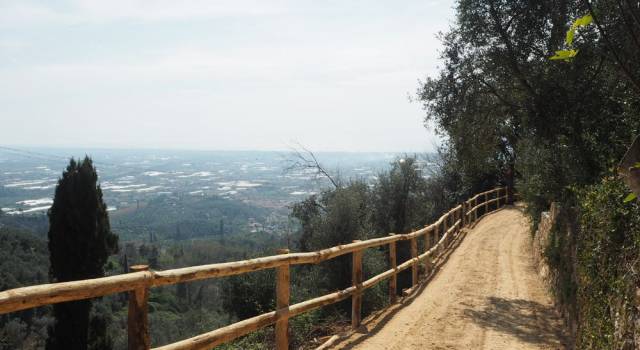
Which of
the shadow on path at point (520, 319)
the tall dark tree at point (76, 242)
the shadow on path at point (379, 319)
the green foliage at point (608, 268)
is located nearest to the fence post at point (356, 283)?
the shadow on path at point (379, 319)

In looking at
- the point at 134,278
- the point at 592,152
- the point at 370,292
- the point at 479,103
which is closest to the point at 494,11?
the point at 479,103

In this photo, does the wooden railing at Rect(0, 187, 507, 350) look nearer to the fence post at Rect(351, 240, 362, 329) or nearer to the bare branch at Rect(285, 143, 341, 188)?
the fence post at Rect(351, 240, 362, 329)

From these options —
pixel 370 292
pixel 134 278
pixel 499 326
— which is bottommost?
pixel 370 292

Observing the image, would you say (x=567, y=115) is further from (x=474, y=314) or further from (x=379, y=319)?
(x=379, y=319)

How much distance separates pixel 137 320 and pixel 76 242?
69.7 feet

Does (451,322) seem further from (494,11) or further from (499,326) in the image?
(494,11)

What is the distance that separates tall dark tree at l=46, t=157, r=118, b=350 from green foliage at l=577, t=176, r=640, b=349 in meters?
19.6

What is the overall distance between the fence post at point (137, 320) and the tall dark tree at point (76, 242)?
19.2 metres

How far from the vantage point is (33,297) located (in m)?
2.78

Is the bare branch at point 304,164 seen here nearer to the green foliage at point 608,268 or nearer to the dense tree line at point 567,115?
the dense tree line at point 567,115

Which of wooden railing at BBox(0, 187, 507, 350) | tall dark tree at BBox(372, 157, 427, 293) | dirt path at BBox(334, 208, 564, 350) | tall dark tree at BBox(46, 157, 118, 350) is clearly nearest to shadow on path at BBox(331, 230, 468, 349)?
dirt path at BBox(334, 208, 564, 350)

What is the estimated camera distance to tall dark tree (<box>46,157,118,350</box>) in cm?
1998

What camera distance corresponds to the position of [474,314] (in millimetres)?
8773

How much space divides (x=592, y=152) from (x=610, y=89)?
4.61 ft
